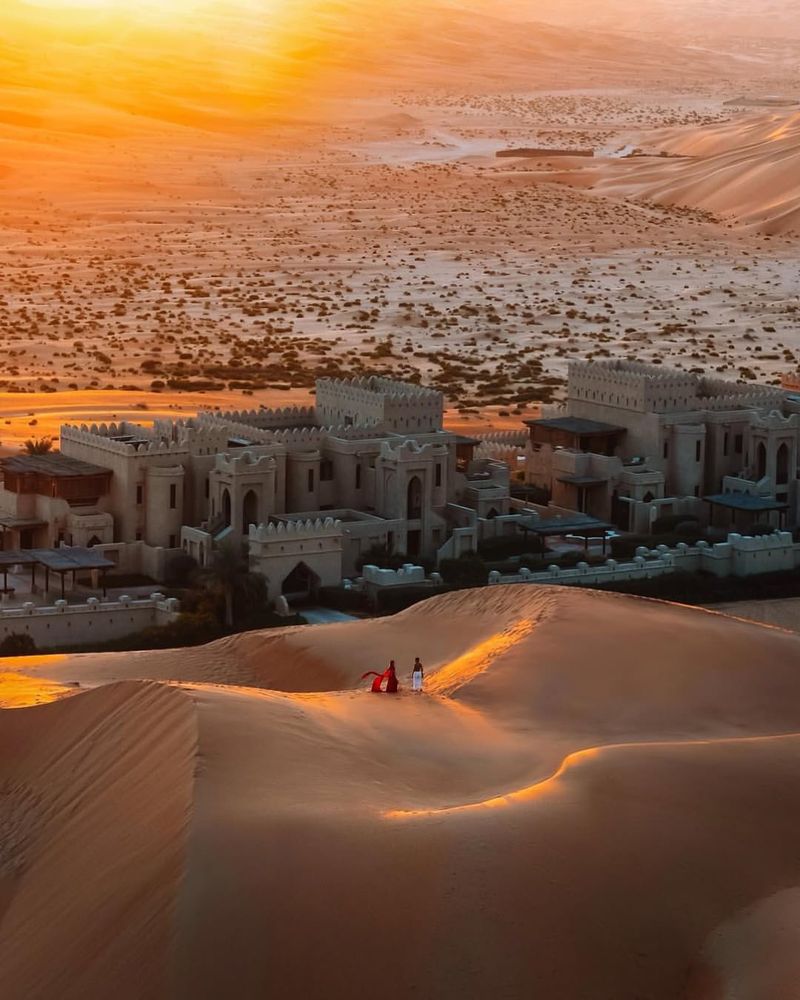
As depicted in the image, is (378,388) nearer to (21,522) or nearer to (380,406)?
(380,406)

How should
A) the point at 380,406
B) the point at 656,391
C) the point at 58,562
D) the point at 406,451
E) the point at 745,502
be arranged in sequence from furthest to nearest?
1. the point at 656,391
2. the point at 745,502
3. the point at 380,406
4. the point at 406,451
5. the point at 58,562

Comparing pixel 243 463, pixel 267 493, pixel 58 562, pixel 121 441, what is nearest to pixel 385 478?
pixel 267 493

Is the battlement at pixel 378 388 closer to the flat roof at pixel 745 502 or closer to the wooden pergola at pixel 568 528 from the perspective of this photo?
the wooden pergola at pixel 568 528

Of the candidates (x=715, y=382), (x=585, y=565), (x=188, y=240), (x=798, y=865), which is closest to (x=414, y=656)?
(x=798, y=865)

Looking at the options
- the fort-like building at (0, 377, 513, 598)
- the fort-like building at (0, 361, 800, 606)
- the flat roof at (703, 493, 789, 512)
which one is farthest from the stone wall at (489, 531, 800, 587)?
the fort-like building at (0, 377, 513, 598)

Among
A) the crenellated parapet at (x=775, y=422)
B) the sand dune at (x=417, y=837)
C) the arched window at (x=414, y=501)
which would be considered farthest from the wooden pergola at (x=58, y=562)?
the crenellated parapet at (x=775, y=422)

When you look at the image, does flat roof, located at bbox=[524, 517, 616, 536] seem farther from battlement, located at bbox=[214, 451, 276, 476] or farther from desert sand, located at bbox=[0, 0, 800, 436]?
desert sand, located at bbox=[0, 0, 800, 436]
